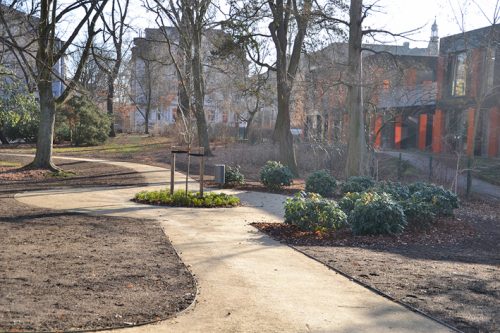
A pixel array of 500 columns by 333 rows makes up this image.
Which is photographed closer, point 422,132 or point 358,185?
point 358,185

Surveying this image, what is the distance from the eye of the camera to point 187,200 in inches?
576

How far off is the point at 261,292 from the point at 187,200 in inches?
323

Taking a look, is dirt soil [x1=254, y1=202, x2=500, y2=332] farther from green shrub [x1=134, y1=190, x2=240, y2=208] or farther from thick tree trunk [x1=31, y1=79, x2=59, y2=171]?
thick tree trunk [x1=31, y1=79, x2=59, y2=171]

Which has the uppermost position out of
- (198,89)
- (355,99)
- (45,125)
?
(198,89)

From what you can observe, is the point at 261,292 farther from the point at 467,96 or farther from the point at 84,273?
the point at 467,96

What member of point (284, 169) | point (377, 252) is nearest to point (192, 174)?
point (284, 169)

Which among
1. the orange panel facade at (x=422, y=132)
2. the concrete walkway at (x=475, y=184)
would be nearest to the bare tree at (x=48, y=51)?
the concrete walkway at (x=475, y=184)

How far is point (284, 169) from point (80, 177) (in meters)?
7.77

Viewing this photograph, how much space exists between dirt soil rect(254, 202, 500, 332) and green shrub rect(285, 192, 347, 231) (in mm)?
171

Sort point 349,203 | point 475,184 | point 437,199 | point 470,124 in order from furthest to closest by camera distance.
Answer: point 470,124 < point 475,184 < point 437,199 < point 349,203

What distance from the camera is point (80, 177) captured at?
892 inches

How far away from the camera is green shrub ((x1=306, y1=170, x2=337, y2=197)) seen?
1838 cm

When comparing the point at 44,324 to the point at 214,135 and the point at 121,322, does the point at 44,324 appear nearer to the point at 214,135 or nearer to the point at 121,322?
the point at 121,322

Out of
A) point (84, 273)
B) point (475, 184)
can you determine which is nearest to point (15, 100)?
point (84, 273)
